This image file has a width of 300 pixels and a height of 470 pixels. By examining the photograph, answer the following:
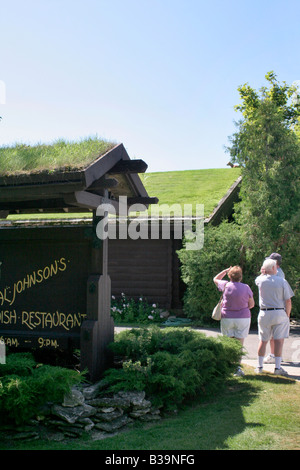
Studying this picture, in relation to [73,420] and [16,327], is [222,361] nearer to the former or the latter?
[73,420]

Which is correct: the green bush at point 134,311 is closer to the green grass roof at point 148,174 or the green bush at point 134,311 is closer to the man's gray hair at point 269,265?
the green grass roof at point 148,174

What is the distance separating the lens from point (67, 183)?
18.9ft

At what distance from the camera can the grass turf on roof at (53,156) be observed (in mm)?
6051

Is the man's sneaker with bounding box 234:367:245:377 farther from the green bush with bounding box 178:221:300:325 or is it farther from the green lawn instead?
the green bush with bounding box 178:221:300:325

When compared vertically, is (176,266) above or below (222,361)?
above

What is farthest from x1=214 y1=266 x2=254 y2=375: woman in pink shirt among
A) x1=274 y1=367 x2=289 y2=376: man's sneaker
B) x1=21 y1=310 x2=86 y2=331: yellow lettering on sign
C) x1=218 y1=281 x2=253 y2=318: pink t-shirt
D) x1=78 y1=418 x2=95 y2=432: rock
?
x1=78 y1=418 x2=95 y2=432: rock

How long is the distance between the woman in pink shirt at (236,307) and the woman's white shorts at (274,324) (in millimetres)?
235

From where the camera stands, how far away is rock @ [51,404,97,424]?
492cm

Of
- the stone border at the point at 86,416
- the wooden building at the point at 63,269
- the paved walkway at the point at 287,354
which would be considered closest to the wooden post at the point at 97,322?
the wooden building at the point at 63,269

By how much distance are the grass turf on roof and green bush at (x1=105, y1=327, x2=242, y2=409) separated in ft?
8.00

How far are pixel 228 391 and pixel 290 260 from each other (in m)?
6.64

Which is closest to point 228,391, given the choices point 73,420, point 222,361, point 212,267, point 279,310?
point 222,361

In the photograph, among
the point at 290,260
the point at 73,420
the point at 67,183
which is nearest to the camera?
the point at 73,420

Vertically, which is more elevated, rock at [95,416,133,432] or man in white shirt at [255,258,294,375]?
man in white shirt at [255,258,294,375]
